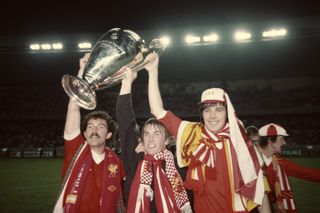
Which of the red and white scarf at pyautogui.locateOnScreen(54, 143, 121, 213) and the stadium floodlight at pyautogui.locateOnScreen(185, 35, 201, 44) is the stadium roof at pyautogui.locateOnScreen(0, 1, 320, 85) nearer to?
the stadium floodlight at pyautogui.locateOnScreen(185, 35, 201, 44)

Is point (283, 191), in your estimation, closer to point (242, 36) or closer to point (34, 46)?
point (242, 36)

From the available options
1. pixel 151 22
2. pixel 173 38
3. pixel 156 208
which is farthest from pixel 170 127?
pixel 173 38

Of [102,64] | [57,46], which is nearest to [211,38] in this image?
[57,46]

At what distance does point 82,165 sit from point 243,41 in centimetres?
1815

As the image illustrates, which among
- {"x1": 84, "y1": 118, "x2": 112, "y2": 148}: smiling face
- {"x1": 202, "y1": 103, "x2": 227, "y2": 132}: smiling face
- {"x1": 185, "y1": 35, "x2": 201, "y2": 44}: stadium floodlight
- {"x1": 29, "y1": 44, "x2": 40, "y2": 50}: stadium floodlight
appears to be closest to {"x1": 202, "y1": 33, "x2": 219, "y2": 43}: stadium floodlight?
{"x1": 185, "y1": 35, "x2": 201, "y2": 44}: stadium floodlight

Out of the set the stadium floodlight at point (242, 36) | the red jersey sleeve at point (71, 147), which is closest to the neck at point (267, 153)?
the red jersey sleeve at point (71, 147)

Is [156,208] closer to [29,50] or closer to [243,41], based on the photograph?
[243,41]

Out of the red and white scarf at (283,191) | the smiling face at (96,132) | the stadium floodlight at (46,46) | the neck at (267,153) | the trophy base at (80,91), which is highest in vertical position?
the stadium floodlight at (46,46)

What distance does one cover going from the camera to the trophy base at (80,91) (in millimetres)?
2428

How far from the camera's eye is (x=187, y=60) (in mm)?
23047

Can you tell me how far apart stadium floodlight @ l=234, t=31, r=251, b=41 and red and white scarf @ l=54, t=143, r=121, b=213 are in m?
17.4

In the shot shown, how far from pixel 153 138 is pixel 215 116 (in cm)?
53

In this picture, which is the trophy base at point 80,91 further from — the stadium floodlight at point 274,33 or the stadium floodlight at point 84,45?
the stadium floodlight at point 84,45

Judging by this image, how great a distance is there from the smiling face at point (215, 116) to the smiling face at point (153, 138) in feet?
1.26
